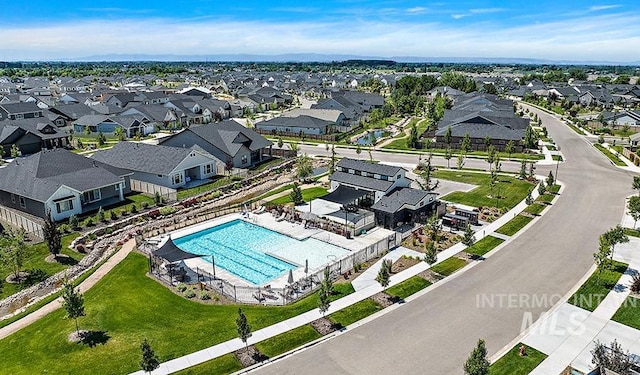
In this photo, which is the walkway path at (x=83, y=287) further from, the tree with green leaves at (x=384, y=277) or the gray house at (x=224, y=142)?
the gray house at (x=224, y=142)

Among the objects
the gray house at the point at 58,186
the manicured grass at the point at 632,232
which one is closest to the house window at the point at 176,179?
the gray house at the point at 58,186

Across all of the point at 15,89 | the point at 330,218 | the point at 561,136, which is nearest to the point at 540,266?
the point at 330,218

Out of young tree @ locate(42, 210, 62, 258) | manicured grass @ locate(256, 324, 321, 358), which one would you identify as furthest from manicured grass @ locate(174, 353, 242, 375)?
young tree @ locate(42, 210, 62, 258)

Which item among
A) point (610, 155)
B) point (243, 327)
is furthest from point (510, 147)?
point (243, 327)

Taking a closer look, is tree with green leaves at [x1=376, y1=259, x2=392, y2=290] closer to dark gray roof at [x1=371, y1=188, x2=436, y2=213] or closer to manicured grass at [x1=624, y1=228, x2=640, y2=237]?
dark gray roof at [x1=371, y1=188, x2=436, y2=213]

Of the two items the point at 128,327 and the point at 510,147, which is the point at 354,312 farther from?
the point at 510,147
